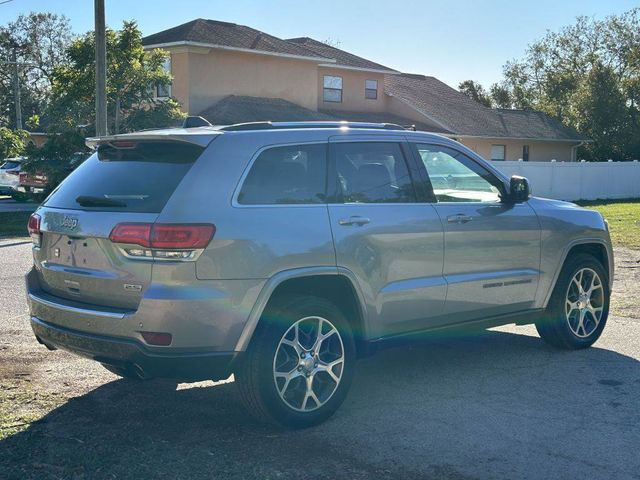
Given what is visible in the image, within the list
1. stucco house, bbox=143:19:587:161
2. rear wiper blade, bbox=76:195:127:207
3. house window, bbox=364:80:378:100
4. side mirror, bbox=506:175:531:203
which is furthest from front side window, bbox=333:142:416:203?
house window, bbox=364:80:378:100

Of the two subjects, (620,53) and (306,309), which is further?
(620,53)

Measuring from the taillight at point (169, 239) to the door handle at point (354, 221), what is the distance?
1020mm

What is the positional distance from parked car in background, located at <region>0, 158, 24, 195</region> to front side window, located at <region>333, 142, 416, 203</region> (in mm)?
28099

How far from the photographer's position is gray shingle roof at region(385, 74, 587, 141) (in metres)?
41.8

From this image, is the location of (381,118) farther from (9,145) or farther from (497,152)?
(9,145)

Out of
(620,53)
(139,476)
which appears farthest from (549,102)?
(139,476)

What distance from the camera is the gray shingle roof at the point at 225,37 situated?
3166cm

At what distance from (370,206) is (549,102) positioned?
6652 cm

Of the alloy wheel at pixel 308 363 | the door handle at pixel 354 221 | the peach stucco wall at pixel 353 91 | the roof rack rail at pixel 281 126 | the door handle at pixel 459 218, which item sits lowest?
the alloy wheel at pixel 308 363

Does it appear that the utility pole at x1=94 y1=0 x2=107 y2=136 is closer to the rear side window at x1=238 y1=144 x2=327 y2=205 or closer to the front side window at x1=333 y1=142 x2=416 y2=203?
the front side window at x1=333 y1=142 x2=416 y2=203

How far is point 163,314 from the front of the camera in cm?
481

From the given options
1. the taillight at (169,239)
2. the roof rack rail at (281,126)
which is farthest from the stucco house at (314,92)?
the taillight at (169,239)

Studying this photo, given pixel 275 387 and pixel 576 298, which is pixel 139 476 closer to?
pixel 275 387

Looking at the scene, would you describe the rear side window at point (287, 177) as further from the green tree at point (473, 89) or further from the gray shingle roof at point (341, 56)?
the green tree at point (473, 89)
